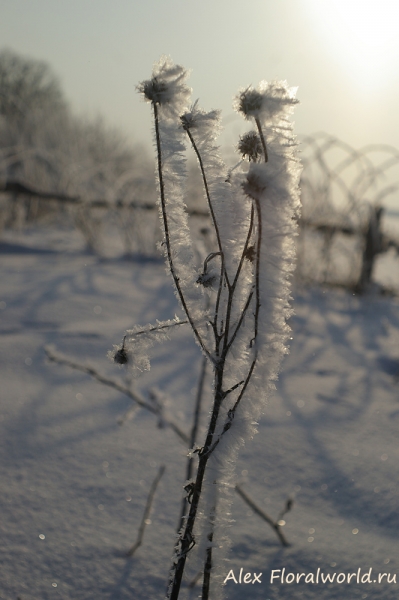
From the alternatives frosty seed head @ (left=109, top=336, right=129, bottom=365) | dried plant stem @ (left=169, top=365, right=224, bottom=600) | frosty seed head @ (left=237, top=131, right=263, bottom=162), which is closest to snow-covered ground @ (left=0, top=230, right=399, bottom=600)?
dried plant stem @ (left=169, top=365, right=224, bottom=600)

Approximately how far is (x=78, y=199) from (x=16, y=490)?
3999 millimetres

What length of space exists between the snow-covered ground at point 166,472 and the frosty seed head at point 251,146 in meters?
0.82

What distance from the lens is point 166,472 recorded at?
133 centimetres

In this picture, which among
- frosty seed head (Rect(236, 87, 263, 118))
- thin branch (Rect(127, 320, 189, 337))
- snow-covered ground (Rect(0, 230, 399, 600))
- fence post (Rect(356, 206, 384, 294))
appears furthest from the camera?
fence post (Rect(356, 206, 384, 294))

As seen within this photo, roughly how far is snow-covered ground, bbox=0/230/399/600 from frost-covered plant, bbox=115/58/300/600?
12.8 inches

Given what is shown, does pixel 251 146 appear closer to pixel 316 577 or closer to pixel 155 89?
pixel 155 89

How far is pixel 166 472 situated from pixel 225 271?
2.79 ft

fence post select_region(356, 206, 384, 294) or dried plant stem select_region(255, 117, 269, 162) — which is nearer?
dried plant stem select_region(255, 117, 269, 162)

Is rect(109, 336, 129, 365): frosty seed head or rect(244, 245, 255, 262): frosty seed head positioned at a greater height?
rect(244, 245, 255, 262): frosty seed head

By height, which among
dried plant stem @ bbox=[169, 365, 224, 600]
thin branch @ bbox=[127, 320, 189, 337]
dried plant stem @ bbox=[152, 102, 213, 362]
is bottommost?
dried plant stem @ bbox=[169, 365, 224, 600]

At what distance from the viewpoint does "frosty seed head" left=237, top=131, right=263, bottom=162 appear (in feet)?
2.11

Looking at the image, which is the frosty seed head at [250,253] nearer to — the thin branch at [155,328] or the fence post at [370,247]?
the thin branch at [155,328]

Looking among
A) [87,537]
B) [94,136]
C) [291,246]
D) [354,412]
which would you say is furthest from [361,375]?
[94,136]

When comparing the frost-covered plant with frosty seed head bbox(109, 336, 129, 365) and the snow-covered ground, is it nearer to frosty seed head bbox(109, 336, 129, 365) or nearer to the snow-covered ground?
frosty seed head bbox(109, 336, 129, 365)
